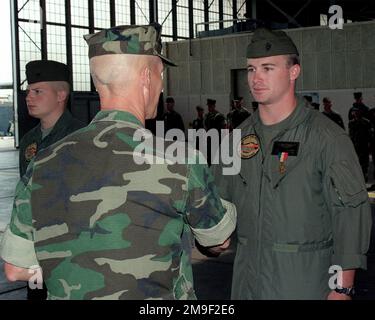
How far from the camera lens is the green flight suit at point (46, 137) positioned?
3.81 m

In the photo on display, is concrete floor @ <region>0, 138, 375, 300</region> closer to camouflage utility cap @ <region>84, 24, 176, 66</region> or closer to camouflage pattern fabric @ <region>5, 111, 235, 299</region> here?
camouflage pattern fabric @ <region>5, 111, 235, 299</region>

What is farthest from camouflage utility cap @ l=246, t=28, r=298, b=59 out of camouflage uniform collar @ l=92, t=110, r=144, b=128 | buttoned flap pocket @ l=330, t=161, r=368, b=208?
camouflage uniform collar @ l=92, t=110, r=144, b=128

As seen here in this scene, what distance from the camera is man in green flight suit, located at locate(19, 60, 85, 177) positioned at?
382cm

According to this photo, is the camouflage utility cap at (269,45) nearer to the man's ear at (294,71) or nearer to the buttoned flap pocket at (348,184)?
the man's ear at (294,71)

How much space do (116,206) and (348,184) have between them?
1146 millimetres

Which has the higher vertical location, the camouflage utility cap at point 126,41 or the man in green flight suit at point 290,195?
the camouflage utility cap at point 126,41

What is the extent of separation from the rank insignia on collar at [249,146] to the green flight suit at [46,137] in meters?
1.32

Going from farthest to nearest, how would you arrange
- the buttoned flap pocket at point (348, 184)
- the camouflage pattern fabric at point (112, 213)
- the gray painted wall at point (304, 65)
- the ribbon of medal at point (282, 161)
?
the gray painted wall at point (304, 65) < the ribbon of medal at point (282, 161) < the buttoned flap pocket at point (348, 184) < the camouflage pattern fabric at point (112, 213)

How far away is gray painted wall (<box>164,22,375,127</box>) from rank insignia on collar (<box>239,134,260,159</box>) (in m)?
13.4

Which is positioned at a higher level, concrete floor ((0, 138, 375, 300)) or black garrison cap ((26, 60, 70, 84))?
black garrison cap ((26, 60, 70, 84))

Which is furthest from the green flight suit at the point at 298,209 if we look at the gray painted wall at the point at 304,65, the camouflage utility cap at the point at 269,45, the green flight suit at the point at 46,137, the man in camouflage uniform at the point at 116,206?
the gray painted wall at the point at 304,65

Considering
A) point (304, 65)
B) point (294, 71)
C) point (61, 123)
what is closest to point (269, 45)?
point (294, 71)

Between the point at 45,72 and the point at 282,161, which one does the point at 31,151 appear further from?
the point at 282,161

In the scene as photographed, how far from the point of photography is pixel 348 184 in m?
2.41
